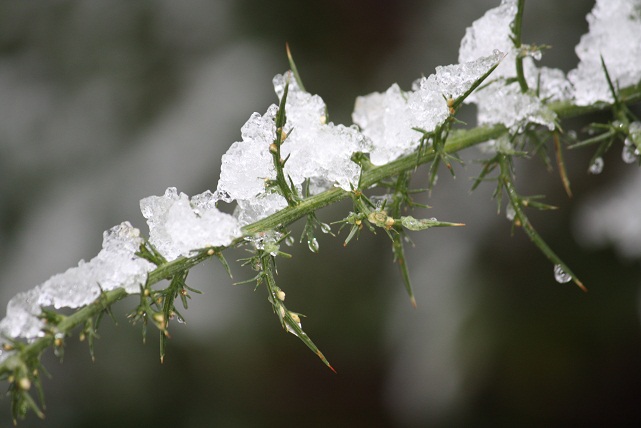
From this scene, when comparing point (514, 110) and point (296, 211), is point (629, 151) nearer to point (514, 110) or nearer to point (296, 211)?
point (514, 110)

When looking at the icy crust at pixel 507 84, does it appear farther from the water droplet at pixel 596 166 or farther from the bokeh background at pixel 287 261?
the bokeh background at pixel 287 261

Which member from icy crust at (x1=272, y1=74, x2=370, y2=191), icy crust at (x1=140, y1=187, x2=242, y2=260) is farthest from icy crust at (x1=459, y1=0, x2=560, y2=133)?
icy crust at (x1=140, y1=187, x2=242, y2=260)

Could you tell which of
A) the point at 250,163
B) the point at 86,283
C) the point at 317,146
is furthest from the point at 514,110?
the point at 86,283

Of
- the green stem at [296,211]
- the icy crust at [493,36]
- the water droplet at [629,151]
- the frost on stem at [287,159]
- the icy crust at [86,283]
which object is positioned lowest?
the water droplet at [629,151]

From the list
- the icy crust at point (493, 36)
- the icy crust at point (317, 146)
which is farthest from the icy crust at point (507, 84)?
the icy crust at point (317, 146)

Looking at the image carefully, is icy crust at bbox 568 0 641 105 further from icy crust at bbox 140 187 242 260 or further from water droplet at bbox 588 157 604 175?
icy crust at bbox 140 187 242 260
